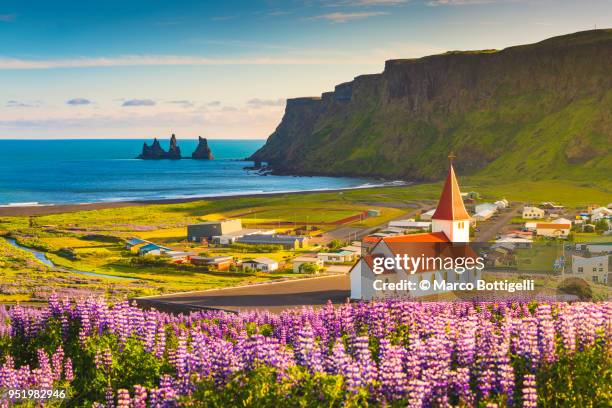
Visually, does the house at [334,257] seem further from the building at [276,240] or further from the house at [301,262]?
the building at [276,240]

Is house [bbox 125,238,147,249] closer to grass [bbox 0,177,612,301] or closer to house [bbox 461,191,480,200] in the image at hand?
grass [bbox 0,177,612,301]

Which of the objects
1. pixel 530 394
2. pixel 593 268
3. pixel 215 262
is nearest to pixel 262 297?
pixel 593 268

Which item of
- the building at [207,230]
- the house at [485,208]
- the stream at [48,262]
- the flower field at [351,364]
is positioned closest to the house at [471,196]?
the house at [485,208]

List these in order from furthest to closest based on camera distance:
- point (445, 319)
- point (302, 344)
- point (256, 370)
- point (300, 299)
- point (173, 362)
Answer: point (300, 299) → point (445, 319) → point (173, 362) → point (302, 344) → point (256, 370)

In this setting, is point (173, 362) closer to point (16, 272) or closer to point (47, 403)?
point (47, 403)

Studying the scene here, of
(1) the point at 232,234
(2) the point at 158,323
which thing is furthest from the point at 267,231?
(2) the point at 158,323

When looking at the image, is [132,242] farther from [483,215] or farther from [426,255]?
[426,255]
